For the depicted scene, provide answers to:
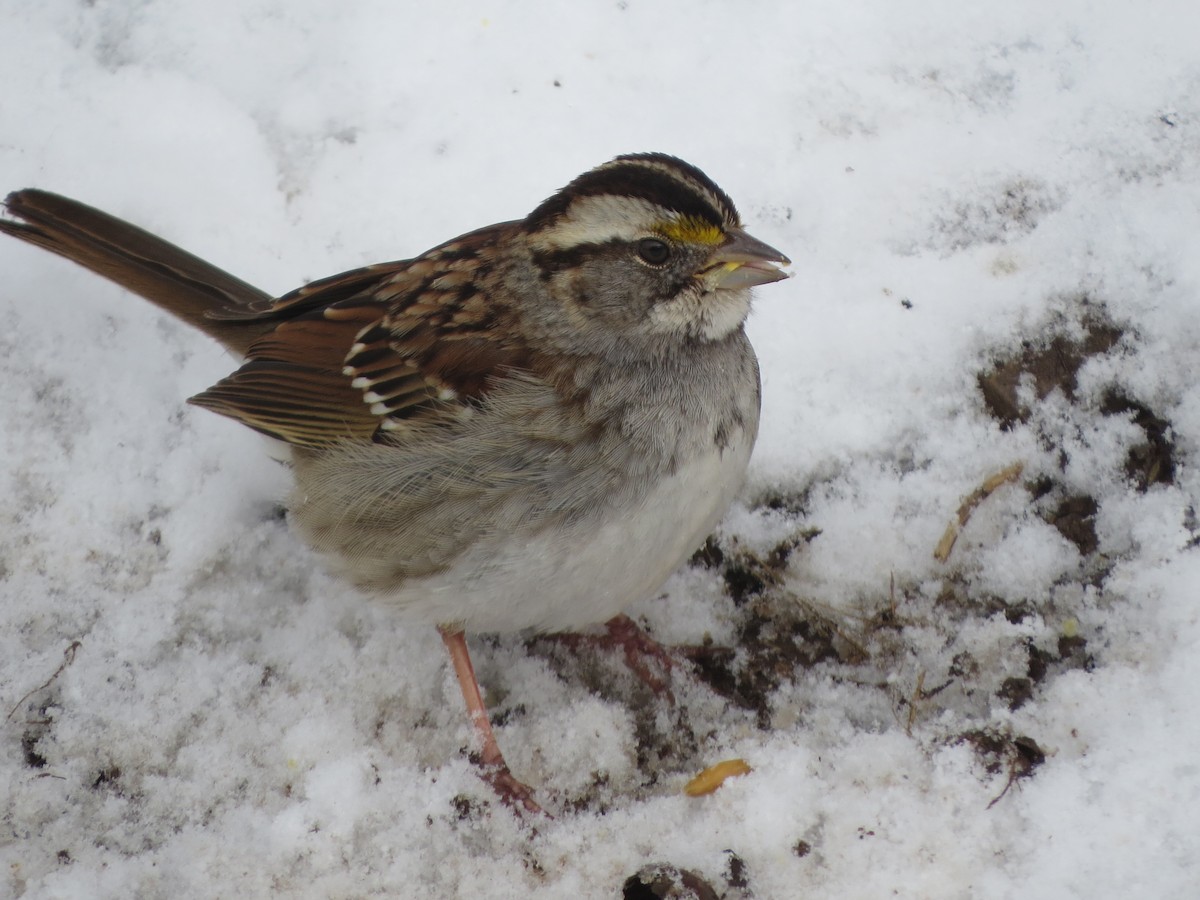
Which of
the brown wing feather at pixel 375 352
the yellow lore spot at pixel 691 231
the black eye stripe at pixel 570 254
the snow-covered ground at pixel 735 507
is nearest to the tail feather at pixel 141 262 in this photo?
the brown wing feather at pixel 375 352

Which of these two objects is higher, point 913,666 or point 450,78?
point 450,78

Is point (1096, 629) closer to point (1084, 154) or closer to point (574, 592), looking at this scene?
point (574, 592)

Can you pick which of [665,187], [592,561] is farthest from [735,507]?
[665,187]

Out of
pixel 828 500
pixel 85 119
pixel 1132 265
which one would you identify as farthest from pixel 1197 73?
pixel 85 119

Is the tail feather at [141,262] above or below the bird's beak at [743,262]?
above

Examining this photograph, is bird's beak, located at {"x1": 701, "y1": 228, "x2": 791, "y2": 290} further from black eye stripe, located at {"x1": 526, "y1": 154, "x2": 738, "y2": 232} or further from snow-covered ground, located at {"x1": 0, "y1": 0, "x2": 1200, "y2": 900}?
snow-covered ground, located at {"x1": 0, "y1": 0, "x2": 1200, "y2": 900}

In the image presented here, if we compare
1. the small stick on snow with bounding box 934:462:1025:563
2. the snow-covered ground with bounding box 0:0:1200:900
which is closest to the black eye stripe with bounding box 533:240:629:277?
the snow-covered ground with bounding box 0:0:1200:900

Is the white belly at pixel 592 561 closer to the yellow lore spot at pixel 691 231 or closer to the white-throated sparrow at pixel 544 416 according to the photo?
the white-throated sparrow at pixel 544 416
